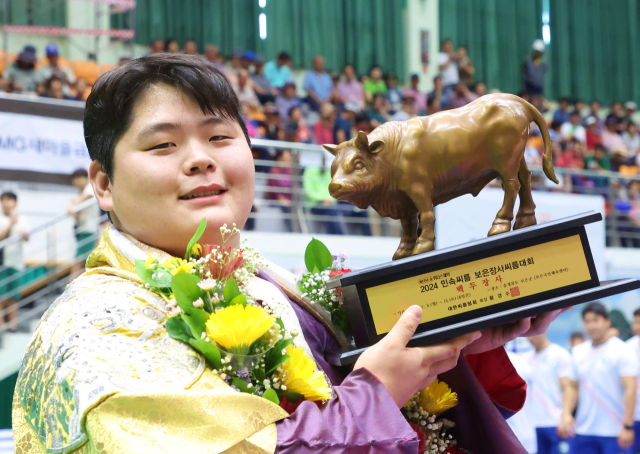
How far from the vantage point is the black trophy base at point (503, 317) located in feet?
3.78

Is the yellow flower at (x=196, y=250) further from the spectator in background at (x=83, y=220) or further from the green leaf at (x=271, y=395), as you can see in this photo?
the spectator in background at (x=83, y=220)

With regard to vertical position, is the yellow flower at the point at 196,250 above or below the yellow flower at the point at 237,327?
above

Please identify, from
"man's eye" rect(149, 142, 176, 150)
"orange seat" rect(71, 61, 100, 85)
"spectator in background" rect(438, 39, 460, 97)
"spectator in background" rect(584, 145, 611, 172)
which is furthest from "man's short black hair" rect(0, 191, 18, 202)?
"spectator in background" rect(584, 145, 611, 172)

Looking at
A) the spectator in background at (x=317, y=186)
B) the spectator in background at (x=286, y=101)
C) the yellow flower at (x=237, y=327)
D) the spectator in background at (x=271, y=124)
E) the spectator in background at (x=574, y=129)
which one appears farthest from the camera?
the spectator in background at (x=574, y=129)

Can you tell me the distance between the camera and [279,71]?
7.94m

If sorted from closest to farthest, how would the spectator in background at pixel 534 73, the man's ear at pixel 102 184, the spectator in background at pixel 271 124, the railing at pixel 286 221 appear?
the man's ear at pixel 102 184 → the railing at pixel 286 221 → the spectator in background at pixel 271 124 → the spectator in background at pixel 534 73

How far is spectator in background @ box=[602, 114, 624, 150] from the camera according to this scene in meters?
8.58

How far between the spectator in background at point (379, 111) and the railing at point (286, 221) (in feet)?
5.60

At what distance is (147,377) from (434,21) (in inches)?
375

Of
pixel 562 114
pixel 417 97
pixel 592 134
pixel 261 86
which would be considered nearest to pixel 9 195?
pixel 261 86

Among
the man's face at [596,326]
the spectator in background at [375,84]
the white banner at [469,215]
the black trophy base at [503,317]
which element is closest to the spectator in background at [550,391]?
the man's face at [596,326]

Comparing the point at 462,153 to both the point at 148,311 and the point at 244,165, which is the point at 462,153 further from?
the point at 148,311

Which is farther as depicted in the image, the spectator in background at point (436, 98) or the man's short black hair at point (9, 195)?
the spectator in background at point (436, 98)

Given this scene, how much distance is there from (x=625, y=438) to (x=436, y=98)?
483 cm
